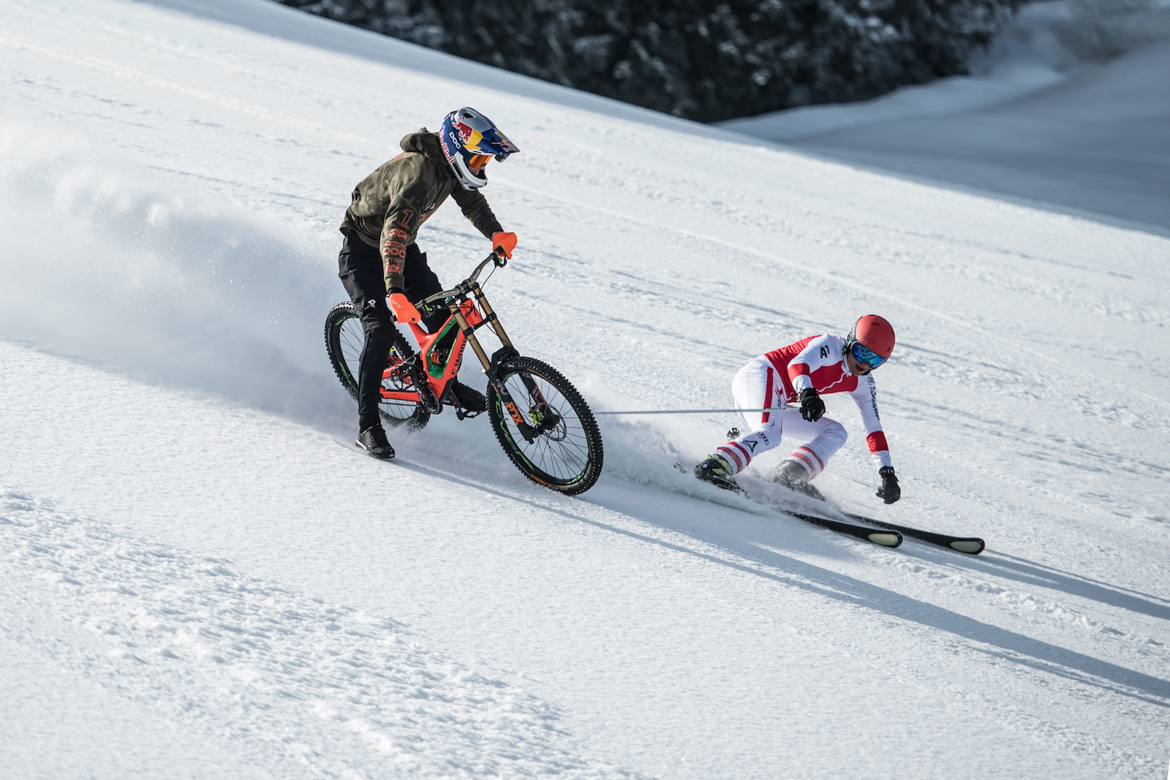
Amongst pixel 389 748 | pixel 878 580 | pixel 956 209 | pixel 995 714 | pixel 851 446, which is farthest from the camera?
pixel 956 209

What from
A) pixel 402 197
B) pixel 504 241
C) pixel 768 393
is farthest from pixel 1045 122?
pixel 402 197

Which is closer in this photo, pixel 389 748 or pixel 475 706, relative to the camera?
pixel 389 748

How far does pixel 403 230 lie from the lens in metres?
4.48

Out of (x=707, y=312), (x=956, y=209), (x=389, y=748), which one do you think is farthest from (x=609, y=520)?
(x=956, y=209)

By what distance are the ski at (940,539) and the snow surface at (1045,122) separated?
11483 millimetres

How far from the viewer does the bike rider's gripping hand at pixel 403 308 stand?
4.51 metres

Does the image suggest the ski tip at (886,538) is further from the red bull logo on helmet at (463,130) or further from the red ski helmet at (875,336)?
the red bull logo on helmet at (463,130)

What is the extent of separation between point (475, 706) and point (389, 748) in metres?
0.34

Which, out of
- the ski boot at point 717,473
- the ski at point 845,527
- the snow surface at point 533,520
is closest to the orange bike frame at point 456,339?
the snow surface at point 533,520

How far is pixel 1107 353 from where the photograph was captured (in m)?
8.88

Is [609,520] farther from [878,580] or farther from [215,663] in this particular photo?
[215,663]

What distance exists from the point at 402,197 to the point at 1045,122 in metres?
25.5

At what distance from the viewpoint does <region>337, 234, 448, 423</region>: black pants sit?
4.76 meters

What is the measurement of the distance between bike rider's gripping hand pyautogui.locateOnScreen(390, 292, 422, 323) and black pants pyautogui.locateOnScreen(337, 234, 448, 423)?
0.21 metres
